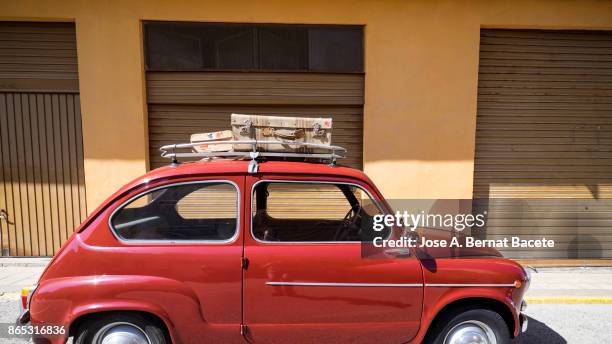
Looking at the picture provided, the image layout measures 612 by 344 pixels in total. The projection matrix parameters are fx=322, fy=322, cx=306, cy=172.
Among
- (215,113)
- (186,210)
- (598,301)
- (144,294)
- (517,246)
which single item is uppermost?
(215,113)

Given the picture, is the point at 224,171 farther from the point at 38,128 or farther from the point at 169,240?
the point at 38,128

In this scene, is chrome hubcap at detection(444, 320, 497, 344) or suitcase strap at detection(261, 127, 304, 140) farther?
suitcase strap at detection(261, 127, 304, 140)

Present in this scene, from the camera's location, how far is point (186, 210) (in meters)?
2.60

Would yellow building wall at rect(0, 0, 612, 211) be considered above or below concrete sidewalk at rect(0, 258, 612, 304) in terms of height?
above

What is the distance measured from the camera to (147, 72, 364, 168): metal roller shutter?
211 inches

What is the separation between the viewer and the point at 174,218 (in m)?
2.46

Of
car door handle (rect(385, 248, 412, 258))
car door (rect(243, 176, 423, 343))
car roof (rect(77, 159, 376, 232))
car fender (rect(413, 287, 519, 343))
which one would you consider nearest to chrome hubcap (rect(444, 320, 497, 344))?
car fender (rect(413, 287, 519, 343))

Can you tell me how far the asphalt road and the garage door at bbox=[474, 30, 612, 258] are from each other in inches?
66.4

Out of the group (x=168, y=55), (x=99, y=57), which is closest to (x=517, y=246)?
(x=168, y=55)

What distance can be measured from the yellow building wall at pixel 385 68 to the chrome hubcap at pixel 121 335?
3.48 metres

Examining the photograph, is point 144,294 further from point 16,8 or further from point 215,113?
point 16,8

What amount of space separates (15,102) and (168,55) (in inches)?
102

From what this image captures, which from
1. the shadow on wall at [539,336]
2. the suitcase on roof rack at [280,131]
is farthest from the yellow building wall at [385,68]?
the suitcase on roof rack at [280,131]

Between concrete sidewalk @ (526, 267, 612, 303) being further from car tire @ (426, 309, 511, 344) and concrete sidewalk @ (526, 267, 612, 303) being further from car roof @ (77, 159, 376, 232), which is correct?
car roof @ (77, 159, 376, 232)
